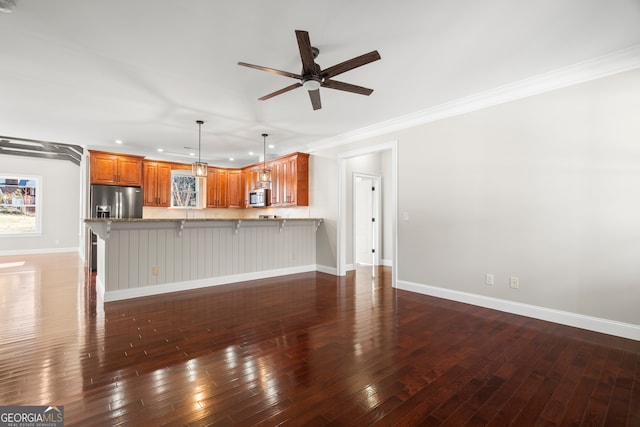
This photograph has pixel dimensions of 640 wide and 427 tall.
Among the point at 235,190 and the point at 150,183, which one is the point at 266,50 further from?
the point at 235,190

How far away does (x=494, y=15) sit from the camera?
7.35 feet

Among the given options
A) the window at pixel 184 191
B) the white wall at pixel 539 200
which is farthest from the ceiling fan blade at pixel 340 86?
the window at pixel 184 191

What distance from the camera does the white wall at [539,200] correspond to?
282 cm

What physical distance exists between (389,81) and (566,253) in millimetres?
2675

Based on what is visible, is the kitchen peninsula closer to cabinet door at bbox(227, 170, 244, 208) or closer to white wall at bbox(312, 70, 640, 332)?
white wall at bbox(312, 70, 640, 332)

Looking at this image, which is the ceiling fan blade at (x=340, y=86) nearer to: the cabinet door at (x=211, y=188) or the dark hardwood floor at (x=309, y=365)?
the dark hardwood floor at (x=309, y=365)

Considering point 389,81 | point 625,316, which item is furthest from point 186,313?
point 625,316

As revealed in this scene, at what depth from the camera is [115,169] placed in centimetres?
641

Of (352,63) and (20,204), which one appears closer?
(352,63)

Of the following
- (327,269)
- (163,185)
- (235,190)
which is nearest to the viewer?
(327,269)

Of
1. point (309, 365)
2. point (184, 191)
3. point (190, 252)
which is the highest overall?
point (184, 191)

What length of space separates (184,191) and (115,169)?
177 cm

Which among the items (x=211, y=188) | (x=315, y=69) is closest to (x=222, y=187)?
(x=211, y=188)

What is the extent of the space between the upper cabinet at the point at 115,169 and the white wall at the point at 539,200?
19.8 feet
